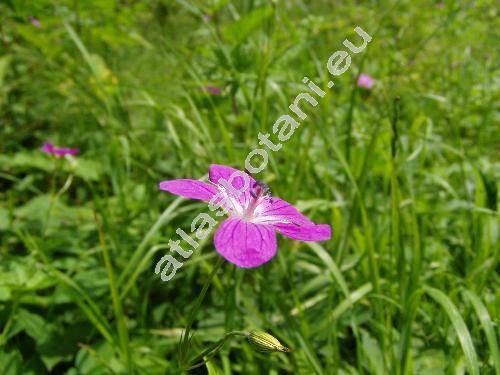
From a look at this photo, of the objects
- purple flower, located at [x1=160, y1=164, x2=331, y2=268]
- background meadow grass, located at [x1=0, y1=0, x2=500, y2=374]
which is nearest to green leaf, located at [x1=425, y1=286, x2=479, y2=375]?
background meadow grass, located at [x1=0, y1=0, x2=500, y2=374]

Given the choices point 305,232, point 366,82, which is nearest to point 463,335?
point 305,232

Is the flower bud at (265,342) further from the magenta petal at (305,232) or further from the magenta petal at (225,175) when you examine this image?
the magenta petal at (225,175)

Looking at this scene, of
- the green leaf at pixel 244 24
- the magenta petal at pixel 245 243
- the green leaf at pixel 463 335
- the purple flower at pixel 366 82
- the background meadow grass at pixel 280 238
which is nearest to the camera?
the magenta petal at pixel 245 243

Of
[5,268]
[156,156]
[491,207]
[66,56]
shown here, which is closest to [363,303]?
[491,207]

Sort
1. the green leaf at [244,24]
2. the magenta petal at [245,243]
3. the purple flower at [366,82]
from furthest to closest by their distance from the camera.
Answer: the purple flower at [366,82] → the green leaf at [244,24] → the magenta petal at [245,243]

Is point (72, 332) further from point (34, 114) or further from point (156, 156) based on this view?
point (34, 114)

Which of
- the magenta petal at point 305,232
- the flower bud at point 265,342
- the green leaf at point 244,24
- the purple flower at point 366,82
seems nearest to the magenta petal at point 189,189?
the magenta petal at point 305,232

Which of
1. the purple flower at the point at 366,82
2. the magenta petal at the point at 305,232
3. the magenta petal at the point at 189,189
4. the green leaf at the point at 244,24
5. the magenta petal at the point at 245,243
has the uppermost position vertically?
the purple flower at the point at 366,82

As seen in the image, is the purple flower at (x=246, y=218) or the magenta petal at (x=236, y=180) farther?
the magenta petal at (x=236, y=180)
